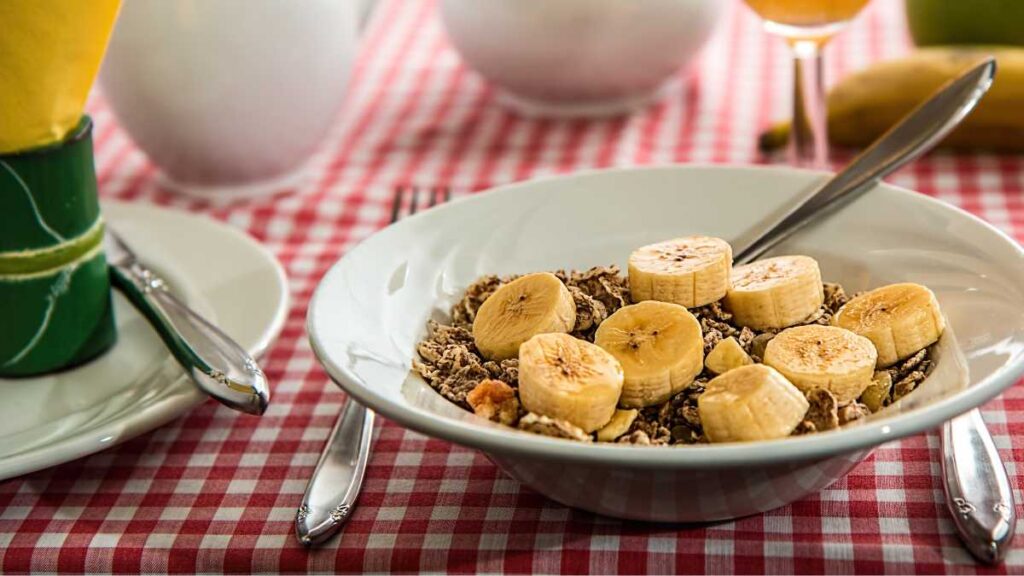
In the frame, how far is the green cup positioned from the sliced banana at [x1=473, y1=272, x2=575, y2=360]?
0.28 m

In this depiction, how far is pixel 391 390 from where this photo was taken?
568 millimetres

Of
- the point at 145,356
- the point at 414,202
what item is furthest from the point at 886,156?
the point at 145,356

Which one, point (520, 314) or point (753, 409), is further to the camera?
point (520, 314)

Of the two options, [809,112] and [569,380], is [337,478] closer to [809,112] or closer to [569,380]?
[569,380]

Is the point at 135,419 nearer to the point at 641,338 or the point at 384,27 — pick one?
the point at 641,338

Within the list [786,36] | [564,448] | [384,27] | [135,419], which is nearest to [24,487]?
[135,419]

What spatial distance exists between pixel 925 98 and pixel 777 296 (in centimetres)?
51

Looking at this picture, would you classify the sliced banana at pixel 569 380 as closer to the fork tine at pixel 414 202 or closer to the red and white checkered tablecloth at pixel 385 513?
the red and white checkered tablecloth at pixel 385 513

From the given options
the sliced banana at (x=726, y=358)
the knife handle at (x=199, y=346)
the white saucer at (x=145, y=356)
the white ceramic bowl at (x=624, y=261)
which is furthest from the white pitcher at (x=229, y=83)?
the sliced banana at (x=726, y=358)

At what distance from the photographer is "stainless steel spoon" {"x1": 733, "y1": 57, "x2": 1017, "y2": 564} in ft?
1.97

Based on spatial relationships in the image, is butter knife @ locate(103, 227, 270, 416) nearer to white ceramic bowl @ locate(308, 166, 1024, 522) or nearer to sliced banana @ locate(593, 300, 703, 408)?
white ceramic bowl @ locate(308, 166, 1024, 522)

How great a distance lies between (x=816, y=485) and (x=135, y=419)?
1.19 ft

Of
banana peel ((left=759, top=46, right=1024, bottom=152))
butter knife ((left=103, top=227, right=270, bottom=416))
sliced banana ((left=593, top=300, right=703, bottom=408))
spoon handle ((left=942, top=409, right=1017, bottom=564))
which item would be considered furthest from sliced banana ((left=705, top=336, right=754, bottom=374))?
banana peel ((left=759, top=46, right=1024, bottom=152))

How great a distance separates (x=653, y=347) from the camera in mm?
586
